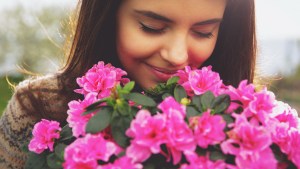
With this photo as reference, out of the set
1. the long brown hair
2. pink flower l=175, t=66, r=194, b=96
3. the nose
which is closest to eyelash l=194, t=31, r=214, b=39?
the nose

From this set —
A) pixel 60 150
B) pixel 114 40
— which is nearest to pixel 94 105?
pixel 60 150

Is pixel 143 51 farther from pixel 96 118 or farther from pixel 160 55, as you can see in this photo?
pixel 96 118

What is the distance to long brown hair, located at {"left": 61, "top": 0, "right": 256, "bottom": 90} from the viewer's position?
2.48 m

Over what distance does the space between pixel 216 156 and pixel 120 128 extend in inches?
11.5

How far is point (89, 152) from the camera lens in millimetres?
1516

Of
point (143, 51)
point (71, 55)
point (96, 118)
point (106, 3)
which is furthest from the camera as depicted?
point (71, 55)

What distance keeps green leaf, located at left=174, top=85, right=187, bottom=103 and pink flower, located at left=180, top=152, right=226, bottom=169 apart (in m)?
0.27

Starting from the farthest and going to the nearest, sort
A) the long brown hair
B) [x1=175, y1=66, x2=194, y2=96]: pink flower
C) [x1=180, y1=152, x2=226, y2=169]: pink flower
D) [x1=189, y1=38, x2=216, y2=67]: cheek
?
the long brown hair → [x1=189, y1=38, x2=216, y2=67]: cheek → [x1=175, y1=66, x2=194, y2=96]: pink flower → [x1=180, y1=152, x2=226, y2=169]: pink flower

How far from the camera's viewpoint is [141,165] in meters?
1.46

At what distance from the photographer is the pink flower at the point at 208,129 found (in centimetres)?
149

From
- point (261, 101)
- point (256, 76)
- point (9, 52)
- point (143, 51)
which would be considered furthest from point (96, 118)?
point (9, 52)

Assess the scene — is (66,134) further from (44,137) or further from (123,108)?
(123,108)

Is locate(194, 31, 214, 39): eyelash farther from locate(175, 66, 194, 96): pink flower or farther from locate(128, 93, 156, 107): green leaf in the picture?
locate(128, 93, 156, 107): green leaf

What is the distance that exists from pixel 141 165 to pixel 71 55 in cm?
134
